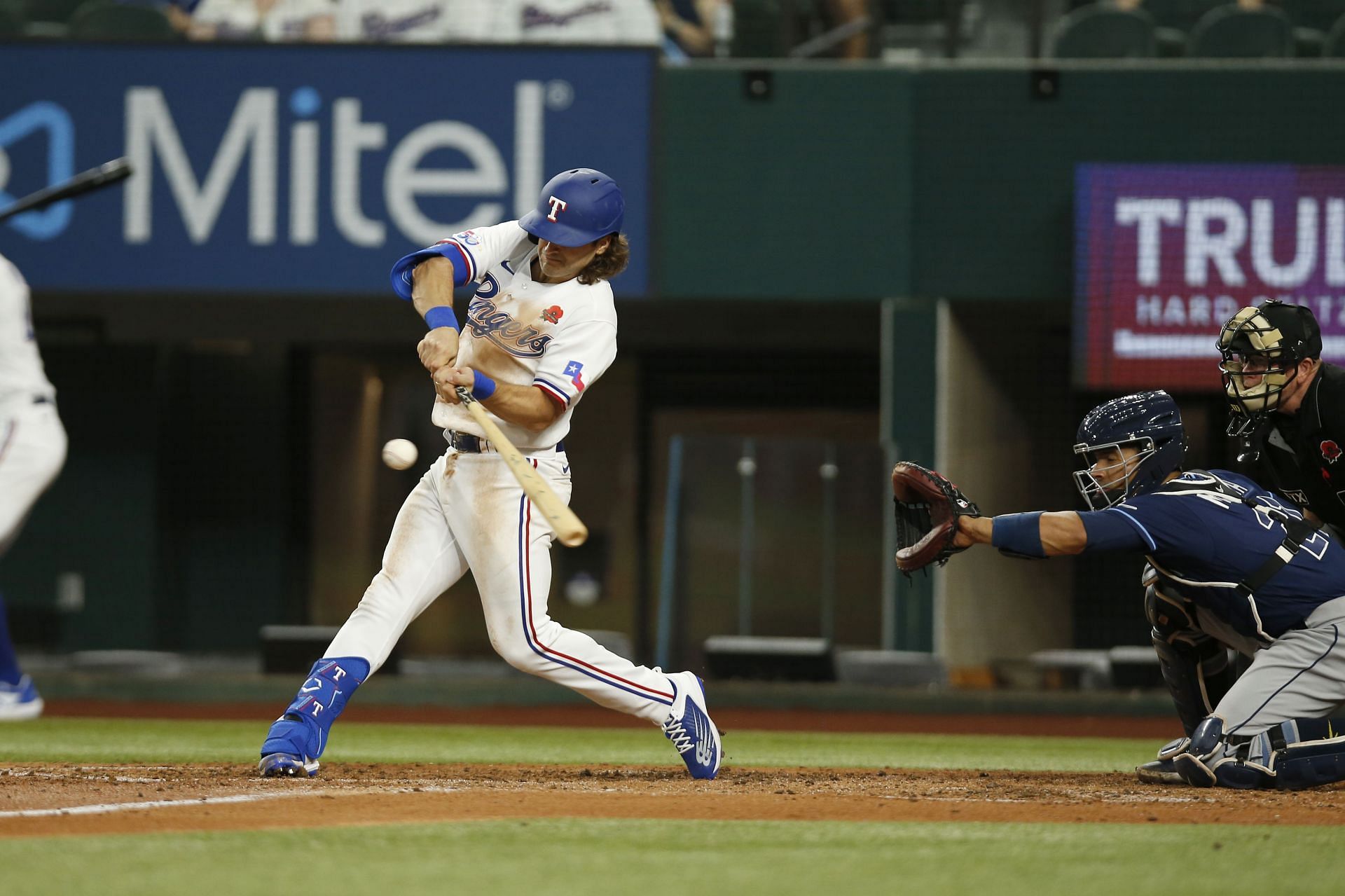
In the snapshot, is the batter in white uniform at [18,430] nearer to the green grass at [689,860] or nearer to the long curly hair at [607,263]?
the long curly hair at [607,263]

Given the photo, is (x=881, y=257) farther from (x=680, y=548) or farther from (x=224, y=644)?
(x=224, y=644)

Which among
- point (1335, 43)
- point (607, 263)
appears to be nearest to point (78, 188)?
point (607, 263)

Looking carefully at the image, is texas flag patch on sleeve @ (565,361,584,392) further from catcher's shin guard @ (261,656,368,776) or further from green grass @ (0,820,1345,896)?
green grass @ (0,820,1345,896)

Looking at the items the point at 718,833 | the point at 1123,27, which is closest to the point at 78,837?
the point at 718,833

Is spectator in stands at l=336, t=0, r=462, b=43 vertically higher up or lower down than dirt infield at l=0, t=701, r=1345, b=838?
higher up

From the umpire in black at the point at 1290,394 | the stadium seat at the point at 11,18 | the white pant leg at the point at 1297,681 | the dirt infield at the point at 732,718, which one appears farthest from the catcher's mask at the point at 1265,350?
the stadium seat at the point at 11,18

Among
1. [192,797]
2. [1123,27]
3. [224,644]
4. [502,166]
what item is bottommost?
[224,644]

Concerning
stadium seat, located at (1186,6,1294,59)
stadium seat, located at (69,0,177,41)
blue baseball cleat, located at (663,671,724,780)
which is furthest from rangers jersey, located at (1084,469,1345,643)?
stadium seat, located at (69,0,177,41)
